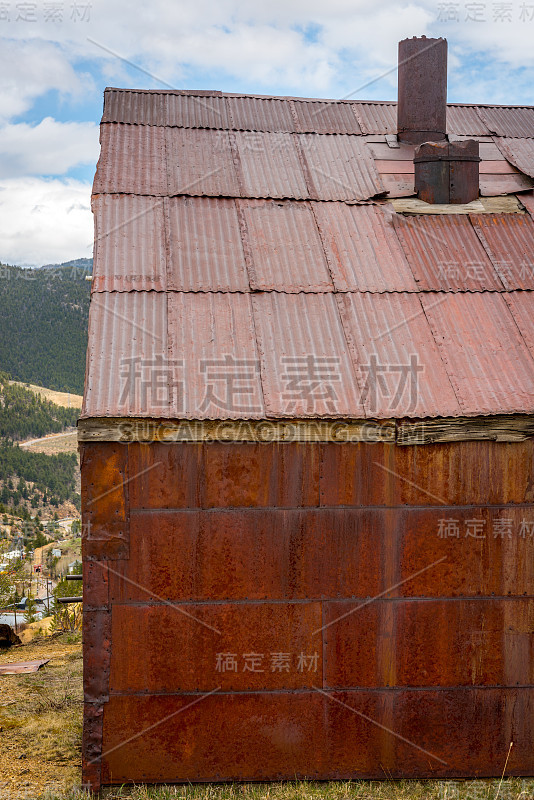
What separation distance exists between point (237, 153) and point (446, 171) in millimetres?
2427

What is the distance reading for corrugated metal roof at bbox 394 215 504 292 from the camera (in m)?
6.80

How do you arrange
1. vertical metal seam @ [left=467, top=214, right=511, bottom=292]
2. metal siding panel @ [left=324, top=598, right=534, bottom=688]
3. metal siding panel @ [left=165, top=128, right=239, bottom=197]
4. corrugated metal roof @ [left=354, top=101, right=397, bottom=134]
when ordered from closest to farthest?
1. metal siding panel @ [left=324, top=598, right=534, bottom=688]
2. vertical metal seam @ [left=467, top=214, right=511, bottom=292]
3. metal siding panel @ [left=165, top=128, right=239, bottom=197]
4. corrugated metal roof @ [left=354, top=101, right=397, bottom=134]

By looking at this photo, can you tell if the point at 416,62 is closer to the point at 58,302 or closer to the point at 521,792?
the point at 521,792

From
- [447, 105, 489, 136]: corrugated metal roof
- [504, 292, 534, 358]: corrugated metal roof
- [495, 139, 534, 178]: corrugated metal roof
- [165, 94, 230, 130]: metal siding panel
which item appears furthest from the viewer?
[447, 105, 489, 136]: corrugated metal roof

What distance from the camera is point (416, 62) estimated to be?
8.80 metres

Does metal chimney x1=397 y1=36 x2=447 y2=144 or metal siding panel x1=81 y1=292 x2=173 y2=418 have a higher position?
metal chimney x1=397 y1=36 x2=447 y2=144

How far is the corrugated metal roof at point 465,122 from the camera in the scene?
927cm

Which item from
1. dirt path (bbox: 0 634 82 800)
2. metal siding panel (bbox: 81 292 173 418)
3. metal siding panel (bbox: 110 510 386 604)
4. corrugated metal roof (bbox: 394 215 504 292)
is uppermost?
corrugated metal roof (bbox: 394 215 504 292)

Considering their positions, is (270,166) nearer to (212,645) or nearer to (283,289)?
(283,289)

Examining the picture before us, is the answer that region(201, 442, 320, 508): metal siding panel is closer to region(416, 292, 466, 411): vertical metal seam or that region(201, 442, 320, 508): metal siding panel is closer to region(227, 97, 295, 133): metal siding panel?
region(416, 292, 466, 411): vertical metal seam

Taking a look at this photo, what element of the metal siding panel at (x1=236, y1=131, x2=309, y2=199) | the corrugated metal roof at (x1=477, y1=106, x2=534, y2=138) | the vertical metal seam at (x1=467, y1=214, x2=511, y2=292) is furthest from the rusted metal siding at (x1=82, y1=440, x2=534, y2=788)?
the corrugated metal roof at (x1=477, y1=106, x2=534, y2=138)

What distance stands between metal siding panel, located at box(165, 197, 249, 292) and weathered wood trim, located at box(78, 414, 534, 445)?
5.06 ft

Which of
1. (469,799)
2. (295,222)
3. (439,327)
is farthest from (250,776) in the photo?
(295,222)

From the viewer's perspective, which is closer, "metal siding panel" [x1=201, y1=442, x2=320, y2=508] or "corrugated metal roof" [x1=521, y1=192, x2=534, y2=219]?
"metal siding panel" [x1=201, y1=442, x2=320, y2=508]
